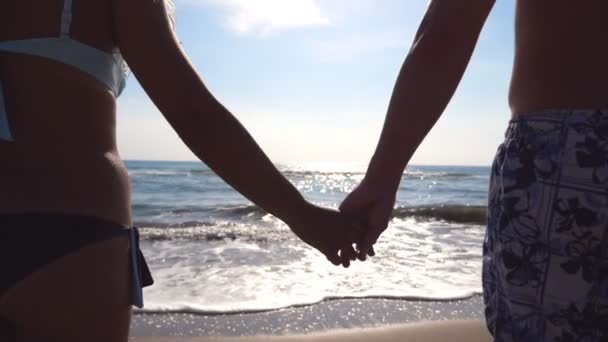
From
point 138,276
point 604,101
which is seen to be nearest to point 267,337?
point 138,276

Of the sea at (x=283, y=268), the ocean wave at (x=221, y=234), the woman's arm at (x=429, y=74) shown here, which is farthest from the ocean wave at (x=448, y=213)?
the woman's arm at (x=429, y=74)

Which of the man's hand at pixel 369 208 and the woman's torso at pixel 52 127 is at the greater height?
the woman's torso at pixel 52 127

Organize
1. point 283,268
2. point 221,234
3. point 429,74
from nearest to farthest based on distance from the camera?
point 429,74, point 283,268, point 221,234

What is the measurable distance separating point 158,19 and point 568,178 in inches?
44.6

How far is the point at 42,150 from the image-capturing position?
1.39 meters

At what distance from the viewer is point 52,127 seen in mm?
1401

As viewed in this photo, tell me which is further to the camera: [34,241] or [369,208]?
[369,208]

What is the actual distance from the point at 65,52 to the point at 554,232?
126cm

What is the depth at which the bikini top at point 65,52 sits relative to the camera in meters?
1.41

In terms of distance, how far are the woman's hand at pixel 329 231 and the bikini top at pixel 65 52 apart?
0.73 m

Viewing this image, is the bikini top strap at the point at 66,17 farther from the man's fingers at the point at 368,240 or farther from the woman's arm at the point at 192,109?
the man's fingers at the point at 368,240

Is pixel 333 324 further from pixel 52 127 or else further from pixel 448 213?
pixel 448 213

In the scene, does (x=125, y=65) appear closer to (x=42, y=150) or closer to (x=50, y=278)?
(x=42, y=150)

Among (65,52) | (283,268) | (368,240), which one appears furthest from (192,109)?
(283,268)
